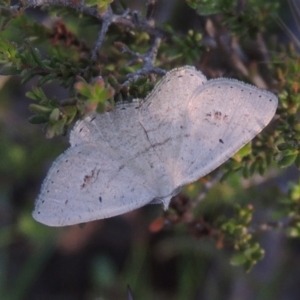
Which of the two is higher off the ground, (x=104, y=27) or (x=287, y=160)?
(x=104, y=27)

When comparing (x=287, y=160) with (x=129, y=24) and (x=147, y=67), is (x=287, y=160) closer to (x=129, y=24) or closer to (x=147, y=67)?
(x=147, y=67)

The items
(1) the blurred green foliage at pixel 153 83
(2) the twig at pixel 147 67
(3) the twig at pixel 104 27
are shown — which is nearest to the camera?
(1) the blurred green foliage at pixel 153 83

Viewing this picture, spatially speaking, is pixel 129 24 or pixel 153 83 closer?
pixel 153 83

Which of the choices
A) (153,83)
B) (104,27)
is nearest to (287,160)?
(153,83)

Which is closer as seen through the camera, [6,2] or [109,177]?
[6,2]

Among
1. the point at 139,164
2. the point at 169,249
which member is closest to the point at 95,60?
the point at 139,164

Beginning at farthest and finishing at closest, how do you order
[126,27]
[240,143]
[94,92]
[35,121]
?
[126,27]
[240,143]
[35,121]
[94,92]

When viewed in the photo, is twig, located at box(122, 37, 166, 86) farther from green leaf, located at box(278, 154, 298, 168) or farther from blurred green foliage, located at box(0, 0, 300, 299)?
green leaf, located at box(278, 154, 298, 168)

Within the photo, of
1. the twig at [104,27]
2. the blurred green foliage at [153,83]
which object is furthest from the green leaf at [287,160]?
the twig at [104,27]

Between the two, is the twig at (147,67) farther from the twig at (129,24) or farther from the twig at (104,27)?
the twig at (104,27)

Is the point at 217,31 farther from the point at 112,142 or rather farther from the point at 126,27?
the point at 112,142

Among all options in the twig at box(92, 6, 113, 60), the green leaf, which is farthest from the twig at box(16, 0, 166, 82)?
the green leaf
